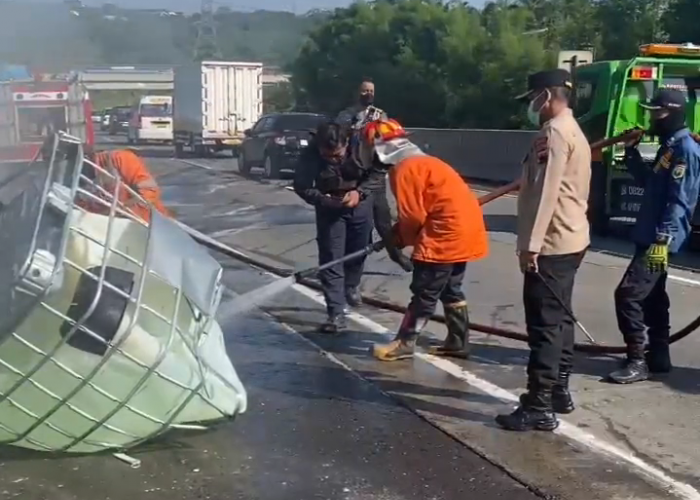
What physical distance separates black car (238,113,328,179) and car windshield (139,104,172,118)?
49.4 ft

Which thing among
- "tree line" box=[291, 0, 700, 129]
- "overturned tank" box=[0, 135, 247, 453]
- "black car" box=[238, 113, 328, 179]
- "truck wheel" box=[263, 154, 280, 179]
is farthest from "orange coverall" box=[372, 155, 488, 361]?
"tree line" box=[291, 0, 700, 129]

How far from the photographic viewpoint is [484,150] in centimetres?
2606

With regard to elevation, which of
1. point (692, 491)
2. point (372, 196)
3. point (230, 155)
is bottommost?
point (230, 155)

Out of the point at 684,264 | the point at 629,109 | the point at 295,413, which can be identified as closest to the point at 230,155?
the point at 629,109

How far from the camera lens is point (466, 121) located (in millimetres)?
32094

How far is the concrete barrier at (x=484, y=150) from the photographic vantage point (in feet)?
79.8

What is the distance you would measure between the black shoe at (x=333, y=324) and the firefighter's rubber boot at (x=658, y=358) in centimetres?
225

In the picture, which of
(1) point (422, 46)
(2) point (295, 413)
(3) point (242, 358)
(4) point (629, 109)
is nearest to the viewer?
(2) point (295, 413)

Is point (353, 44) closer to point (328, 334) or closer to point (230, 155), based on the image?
point (230, 155)

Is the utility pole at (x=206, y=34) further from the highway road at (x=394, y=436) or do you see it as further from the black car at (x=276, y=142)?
the black car at (x=276, y=142)

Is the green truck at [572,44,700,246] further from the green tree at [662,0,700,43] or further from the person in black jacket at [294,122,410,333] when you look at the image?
the green tree at [662,0,700,43]

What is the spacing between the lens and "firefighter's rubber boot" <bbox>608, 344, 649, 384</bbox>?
6.57 metres

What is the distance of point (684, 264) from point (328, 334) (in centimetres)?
534

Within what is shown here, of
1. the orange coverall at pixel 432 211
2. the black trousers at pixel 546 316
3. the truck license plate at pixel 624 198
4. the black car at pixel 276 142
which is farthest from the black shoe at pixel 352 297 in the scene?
the black car at pixel 276 142
